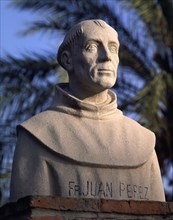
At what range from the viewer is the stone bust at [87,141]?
22.8ft

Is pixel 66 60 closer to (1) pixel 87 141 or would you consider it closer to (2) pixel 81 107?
(2) pixel 81 107

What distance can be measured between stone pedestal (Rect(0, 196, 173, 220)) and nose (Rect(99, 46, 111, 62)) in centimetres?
131

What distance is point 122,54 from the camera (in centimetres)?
1730

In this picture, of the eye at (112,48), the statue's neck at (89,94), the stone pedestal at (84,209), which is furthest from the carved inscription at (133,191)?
the eye at (112,48)

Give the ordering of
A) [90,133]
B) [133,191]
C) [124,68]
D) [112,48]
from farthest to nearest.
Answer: [124,68] → [112,48] → [90,133] → [133,191]

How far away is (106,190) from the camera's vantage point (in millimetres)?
6965

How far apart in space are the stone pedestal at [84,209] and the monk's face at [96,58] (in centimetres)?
119

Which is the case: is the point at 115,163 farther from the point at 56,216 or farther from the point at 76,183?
the point at 56,216

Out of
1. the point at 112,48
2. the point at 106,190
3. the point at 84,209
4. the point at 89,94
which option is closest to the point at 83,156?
the point at 106,190

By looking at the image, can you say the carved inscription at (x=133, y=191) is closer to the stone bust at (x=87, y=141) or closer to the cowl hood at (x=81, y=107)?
the stone bust at (x=87, y=141)

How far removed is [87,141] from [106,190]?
1.35 feet

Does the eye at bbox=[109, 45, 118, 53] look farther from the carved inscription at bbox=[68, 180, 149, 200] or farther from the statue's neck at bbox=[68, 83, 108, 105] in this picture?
the carved inscription at bbox=[68, 180, 149, 200]

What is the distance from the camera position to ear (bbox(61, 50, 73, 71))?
24.3ft

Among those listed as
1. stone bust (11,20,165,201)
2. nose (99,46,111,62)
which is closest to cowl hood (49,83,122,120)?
stone bust (11,20,165,201)
